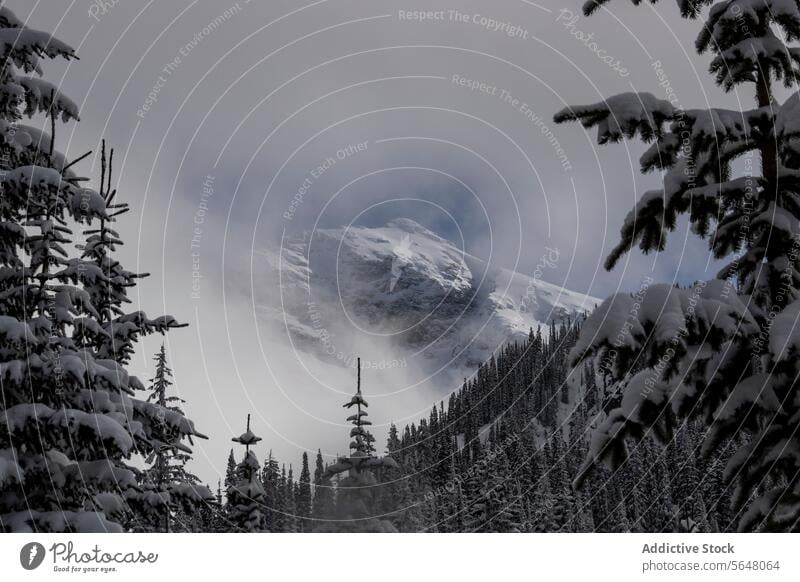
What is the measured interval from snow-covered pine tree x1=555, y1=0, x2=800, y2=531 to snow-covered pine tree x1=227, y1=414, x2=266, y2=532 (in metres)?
22.4

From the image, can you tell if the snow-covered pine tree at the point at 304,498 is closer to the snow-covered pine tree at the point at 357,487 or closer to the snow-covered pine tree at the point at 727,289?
the snow-covered pine tree at the point at 357,487

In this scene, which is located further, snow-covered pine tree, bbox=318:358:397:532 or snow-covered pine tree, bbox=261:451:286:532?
snow-covered pine tree, bbox=261:451:286:532

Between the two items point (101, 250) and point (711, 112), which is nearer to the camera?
point (711, 112)

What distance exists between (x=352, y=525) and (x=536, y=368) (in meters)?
181

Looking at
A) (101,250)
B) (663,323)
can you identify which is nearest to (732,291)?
(663,323)

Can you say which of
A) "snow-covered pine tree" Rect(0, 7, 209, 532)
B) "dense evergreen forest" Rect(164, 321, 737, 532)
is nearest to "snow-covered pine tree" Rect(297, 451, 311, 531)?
"dense evergreen forest" Rect(164, 321, 737, 532)

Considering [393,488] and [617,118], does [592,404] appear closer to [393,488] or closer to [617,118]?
[393,488]

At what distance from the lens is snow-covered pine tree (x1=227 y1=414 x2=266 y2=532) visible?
88.7ft

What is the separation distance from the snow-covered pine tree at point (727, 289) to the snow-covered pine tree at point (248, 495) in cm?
2242

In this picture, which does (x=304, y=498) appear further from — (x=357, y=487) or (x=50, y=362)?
(x=50, y=362)

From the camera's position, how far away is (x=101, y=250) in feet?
46.9

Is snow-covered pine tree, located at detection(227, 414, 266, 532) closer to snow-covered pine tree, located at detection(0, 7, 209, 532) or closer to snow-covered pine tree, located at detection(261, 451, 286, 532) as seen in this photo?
snow-covered pine tree, located at detection(0, 7, 209, 532)

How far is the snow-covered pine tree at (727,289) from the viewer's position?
18.3ft

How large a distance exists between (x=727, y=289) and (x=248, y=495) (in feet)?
81.8
